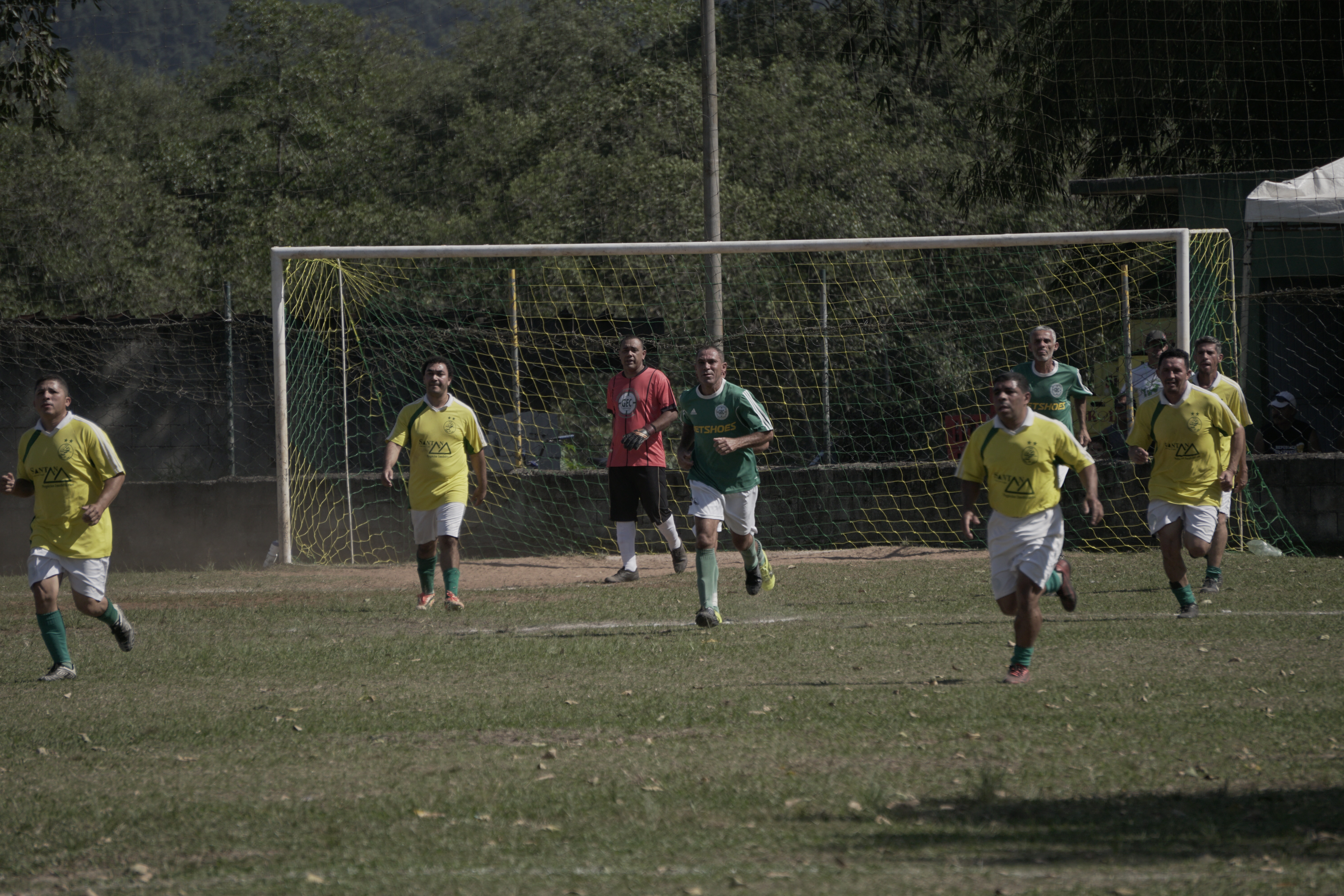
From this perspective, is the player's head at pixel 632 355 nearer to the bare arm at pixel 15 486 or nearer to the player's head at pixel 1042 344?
the player's head at pixel 1042 344

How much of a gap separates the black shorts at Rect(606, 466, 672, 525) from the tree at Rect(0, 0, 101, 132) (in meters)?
6.95

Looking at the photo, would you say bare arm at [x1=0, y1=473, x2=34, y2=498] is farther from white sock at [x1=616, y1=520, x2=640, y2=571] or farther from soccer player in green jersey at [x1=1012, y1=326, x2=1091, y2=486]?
soccer player in green jersey at [x1=1012, y1=326, x2=1091, y2=486]

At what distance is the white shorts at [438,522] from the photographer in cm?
1039

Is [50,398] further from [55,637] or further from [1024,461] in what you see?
[1024,461]

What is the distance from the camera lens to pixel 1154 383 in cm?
1306

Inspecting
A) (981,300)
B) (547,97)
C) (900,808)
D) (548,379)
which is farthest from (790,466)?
(547,97)

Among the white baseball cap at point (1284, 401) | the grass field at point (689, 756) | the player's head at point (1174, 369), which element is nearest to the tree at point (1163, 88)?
the white baseball cap at point (1284, 401)

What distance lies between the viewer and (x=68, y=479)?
804 cm

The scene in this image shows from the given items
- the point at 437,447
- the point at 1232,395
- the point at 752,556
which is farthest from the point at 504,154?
the point at 752,556

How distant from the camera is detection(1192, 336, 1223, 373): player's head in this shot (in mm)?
10500

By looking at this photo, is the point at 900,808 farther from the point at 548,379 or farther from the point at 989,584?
the point at 548,379

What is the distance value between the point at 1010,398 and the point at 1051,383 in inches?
159

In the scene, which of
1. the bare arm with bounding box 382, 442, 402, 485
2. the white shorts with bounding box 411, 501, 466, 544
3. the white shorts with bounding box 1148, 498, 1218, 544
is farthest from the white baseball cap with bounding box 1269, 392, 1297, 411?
the bare arm with bounding box 382, 442, 402, 485

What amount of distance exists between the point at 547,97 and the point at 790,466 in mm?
31262
